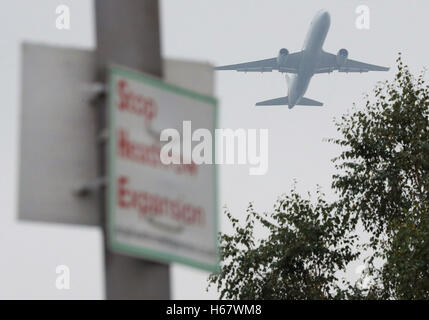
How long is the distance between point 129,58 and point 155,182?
0.53m

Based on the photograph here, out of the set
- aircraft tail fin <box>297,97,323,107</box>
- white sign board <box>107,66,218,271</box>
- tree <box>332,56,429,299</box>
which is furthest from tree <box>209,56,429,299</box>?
aircraft tail fin <box>297,97,323,107</box>

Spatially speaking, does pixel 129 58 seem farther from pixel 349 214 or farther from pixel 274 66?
pixel 274 66

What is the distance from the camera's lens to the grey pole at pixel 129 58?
12.5 ft

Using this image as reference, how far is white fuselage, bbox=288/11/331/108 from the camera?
6906cm

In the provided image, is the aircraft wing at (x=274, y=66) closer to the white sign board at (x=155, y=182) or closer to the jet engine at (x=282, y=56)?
the jet engine at (x=282, y=56)

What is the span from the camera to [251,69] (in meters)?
75.6

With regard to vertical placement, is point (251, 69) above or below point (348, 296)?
above

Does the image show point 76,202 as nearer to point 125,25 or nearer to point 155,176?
point 155,176

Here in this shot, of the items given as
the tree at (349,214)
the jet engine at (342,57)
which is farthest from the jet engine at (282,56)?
the tree at (349,214)

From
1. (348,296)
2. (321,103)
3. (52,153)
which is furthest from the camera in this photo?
(321,103)

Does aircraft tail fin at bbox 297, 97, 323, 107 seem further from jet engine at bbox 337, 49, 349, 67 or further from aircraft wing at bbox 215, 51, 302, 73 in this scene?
jet engine at bbox 337, 49, 349, 67

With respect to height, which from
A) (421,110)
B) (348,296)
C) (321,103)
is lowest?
(348,296)
